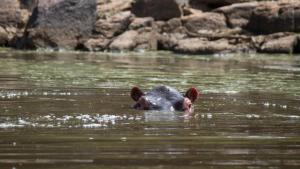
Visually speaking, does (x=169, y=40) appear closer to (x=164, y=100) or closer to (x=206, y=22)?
(x=206, y=22)

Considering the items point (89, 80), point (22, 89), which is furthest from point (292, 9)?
point (22, 89)

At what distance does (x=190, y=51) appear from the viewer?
2325cm

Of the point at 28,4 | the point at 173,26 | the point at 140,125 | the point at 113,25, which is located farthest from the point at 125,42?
the point at 140,125

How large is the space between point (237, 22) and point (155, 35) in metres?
2.67

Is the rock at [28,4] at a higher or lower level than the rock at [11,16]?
higher

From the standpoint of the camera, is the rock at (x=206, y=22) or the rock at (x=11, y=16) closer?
the rock at (x=206, y=22)

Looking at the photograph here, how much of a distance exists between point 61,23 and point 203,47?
581 centimetres

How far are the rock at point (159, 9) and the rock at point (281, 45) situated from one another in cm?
403

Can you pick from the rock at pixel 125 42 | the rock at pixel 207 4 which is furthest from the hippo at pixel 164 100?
the rock at pixel 207 4

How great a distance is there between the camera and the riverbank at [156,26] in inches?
947

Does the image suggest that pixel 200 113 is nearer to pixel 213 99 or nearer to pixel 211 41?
pixel 213 99

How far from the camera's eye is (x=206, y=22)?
83.6 feet

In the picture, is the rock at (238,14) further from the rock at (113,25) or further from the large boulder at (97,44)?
the large boulder at (97,44)

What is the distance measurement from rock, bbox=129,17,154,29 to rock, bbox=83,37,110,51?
1026 millimetres
